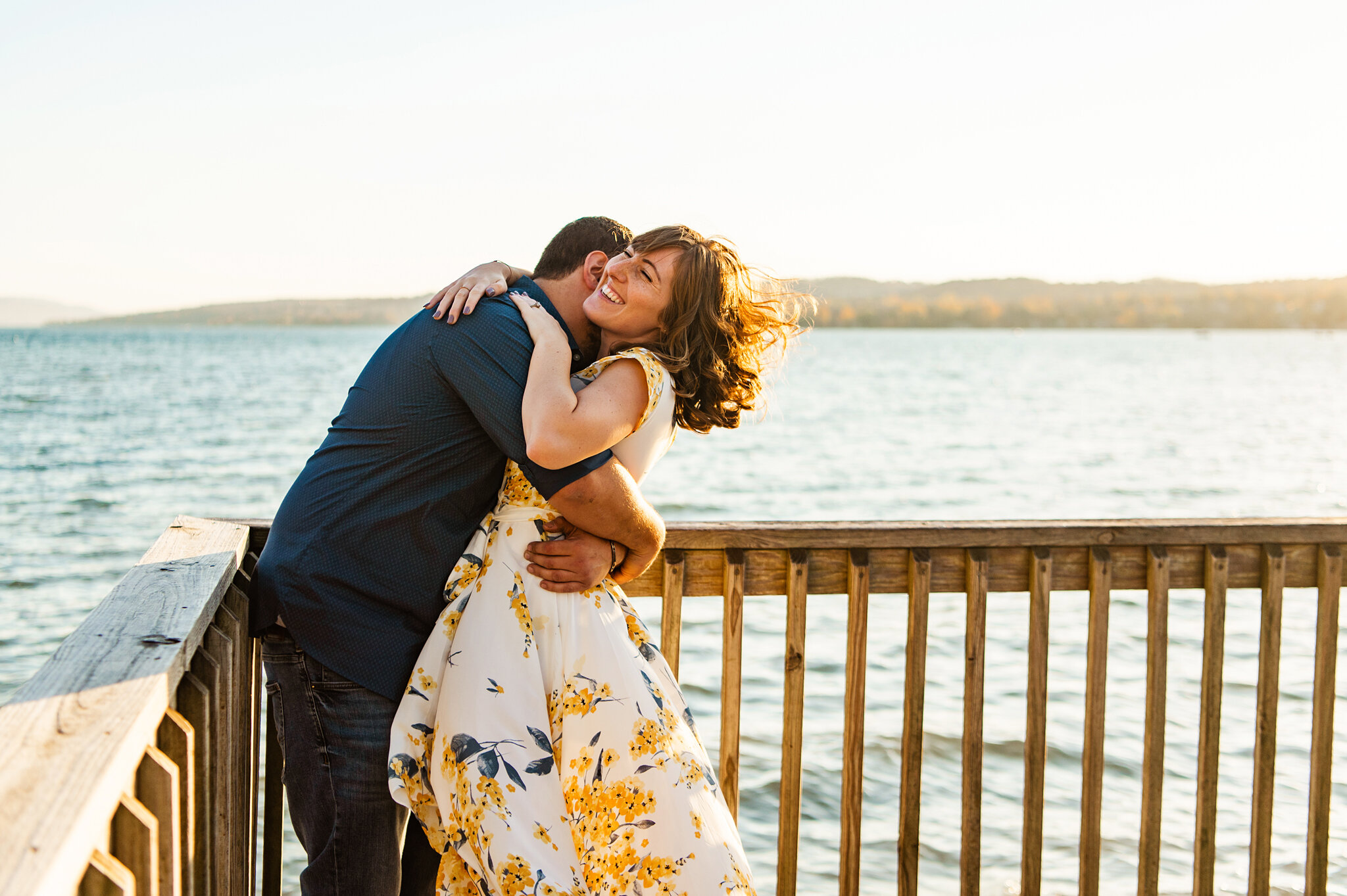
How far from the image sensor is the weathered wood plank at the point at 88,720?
77cm

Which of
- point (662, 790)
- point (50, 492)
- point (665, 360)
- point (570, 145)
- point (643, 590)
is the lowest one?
point (50, 492)

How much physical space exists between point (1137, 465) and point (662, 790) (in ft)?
70.2

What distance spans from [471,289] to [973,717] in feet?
4.89

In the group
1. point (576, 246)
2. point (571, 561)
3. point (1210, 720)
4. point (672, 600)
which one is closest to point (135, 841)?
point (571, 561)

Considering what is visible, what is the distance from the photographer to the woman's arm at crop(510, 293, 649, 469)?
5.73ft

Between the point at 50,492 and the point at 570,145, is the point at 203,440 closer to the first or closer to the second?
the point at 50,492

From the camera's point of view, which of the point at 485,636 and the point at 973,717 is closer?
the point at 485,636

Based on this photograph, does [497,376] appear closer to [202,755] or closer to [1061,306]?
[202,755]

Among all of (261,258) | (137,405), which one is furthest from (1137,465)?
(261,258)

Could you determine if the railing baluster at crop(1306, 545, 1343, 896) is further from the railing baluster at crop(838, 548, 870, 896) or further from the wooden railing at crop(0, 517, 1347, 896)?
the railing baluster at crop(838, 548, 870, 896)

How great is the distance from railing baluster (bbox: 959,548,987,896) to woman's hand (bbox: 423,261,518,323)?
1.22 meters

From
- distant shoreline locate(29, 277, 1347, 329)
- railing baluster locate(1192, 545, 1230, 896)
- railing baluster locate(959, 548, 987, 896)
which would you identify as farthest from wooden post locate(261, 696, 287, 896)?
distant shoreline locate(29, 277, 1347, 329)

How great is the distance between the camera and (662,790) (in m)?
1.78

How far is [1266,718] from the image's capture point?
2.52 m
